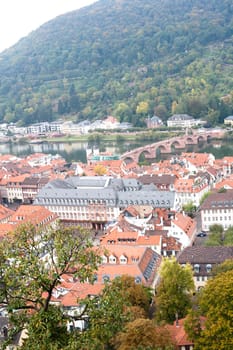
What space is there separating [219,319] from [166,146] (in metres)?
101

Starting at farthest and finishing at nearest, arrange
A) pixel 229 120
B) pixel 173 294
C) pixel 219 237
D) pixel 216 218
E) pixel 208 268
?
pixel 229 120 < pixel 216 218 < pixel 219 237 < pixel 208 268 < pixel 173 294

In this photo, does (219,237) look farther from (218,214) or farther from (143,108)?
(143,108)

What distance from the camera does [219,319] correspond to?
21.4 meters

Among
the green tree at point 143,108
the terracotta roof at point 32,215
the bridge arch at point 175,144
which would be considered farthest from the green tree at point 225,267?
the green tree at point 143,108

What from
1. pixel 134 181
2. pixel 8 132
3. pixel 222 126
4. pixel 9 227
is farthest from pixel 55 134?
pixel 9 227

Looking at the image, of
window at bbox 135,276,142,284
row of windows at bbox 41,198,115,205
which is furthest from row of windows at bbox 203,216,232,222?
window at bbox 135,276,142,284

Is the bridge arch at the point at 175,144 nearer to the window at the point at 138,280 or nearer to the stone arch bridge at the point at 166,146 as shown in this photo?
the stone arch bridge at the point at 166,146

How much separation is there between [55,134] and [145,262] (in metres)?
136

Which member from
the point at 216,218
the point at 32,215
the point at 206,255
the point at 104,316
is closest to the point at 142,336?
the point at 104,316

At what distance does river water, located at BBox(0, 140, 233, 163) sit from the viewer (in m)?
114

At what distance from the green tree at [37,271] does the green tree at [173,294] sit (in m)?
14.6

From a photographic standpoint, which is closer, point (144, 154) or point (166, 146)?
point (144, 154)

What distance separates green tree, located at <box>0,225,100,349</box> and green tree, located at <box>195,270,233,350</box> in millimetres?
9753

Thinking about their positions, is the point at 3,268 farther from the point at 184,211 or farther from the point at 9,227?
the point at 184,211
